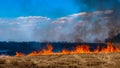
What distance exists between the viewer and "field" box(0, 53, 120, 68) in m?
30.9

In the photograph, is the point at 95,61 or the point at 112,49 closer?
the point at 95,61

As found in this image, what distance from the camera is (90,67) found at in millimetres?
30672

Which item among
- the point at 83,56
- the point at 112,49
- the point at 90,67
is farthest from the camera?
the point at 112,49

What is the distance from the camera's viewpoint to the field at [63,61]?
30.9 metres

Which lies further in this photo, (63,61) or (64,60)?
(64,60)

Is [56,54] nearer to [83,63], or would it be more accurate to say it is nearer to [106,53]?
[83,63]

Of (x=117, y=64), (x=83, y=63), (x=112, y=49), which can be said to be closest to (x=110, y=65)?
(x=117, y=64)

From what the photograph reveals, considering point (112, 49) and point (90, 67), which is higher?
point (112, 49)

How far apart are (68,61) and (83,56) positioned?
1.89m

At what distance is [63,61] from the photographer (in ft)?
104

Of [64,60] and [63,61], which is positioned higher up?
[64,60]

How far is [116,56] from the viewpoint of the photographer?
33.2m

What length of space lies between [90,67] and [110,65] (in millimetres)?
2143

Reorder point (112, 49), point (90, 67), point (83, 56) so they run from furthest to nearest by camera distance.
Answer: point (112, 49) < point (83, 56) < point (90, 67)
